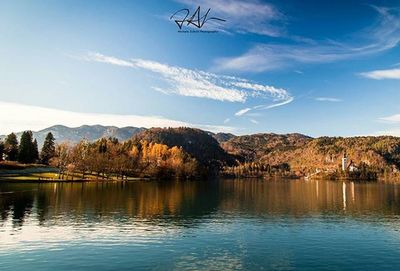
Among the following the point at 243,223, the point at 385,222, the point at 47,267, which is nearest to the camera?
the point at 47,267

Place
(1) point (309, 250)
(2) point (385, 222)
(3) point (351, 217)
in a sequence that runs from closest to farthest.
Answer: (1) point (309, 250) → (2) point (385, 222) → (3) point (351, 217)

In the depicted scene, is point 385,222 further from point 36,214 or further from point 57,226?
point 36,214

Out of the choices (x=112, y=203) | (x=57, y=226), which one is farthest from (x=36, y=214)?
(x=112, y=203)

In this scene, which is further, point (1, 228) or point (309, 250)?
point (1, 228)

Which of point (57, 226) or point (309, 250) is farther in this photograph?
point (57, 226)

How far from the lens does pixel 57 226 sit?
67375 millimetres

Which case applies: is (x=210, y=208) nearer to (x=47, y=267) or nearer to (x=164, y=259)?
(x=164, y=259)

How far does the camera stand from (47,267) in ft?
138

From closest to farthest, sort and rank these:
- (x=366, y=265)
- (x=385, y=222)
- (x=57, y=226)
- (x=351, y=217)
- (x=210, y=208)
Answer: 1. (x=366, y=265)
2. (x=57, y=226)
3. (x=385, y=222)
4. (x=351, y=217)
5. (x=210, y=208)

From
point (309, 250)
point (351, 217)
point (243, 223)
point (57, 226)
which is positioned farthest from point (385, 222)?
point (57, 226)

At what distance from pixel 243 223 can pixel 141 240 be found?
26.0 metres

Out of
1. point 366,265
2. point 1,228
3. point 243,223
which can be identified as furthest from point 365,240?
point 1,228

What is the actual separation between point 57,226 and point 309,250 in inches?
1692

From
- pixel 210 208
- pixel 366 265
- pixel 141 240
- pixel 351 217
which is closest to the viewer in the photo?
pixel 366 265
